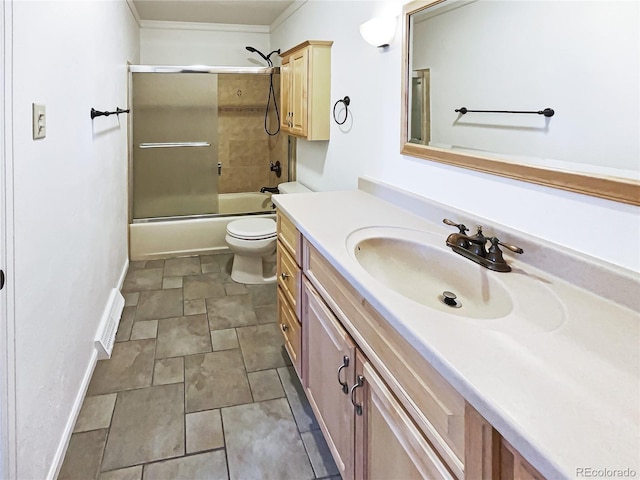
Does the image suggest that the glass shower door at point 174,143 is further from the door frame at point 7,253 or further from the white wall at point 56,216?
the door frame at point 7,253

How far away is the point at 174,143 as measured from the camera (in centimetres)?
414

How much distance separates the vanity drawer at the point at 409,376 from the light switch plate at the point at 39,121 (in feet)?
3.35

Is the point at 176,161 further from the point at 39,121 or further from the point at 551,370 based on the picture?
the point at 551,370

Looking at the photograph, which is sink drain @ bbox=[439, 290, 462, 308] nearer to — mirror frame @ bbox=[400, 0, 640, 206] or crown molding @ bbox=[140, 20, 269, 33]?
mirror frame @ bbox=[400, 0, 640, 206]

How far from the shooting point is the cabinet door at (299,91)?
9.71 feet

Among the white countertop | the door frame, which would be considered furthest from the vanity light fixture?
the door frame

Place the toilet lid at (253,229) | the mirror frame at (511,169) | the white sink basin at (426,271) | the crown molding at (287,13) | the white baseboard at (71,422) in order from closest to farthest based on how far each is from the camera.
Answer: the mirror frame at (511,169) → the white sink basin at (426,271) → the white baseboard at (71,422) → the toilet lid at (253,229) → the crown molding at (287,13)

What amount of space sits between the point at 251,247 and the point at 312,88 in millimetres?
1274

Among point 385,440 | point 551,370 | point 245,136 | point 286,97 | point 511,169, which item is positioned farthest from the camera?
point 245,136

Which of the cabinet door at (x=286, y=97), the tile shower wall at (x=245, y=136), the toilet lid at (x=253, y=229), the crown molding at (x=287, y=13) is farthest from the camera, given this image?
the tile shower wall at (x=245, y=136)

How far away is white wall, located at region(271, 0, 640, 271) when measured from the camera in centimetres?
112

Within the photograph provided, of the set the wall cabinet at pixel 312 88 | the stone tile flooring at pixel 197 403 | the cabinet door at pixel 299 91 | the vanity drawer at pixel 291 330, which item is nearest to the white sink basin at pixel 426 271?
the vanity drawer at pixel 291 330

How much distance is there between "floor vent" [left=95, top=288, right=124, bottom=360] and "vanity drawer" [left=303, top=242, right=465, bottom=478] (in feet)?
5.06

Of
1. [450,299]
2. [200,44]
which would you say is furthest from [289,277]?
[200,44]
